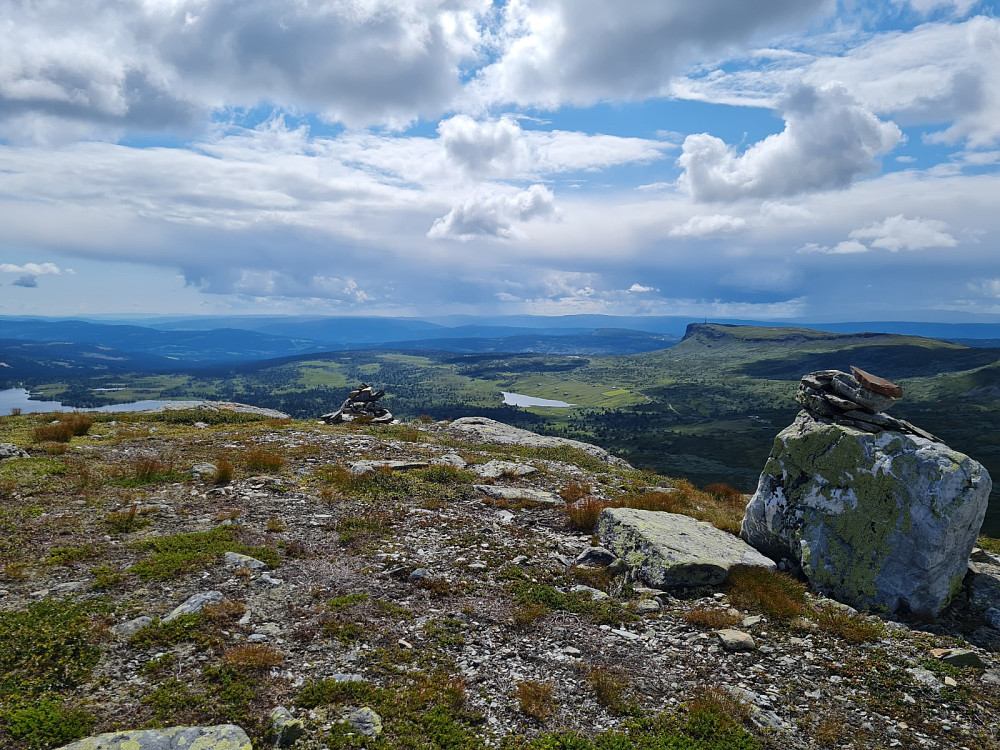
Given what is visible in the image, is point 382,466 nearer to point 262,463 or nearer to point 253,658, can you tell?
point 262,463

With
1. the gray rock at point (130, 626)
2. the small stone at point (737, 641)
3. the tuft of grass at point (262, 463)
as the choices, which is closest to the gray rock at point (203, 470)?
the tuft of grass at point (262, 463)

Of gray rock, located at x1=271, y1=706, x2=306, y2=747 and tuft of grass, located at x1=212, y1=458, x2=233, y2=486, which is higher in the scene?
tuft of grass, located at x1=212, y1=458, x2=233, y2=486

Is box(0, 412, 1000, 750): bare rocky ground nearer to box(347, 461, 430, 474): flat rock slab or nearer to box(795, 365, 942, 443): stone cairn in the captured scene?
box(347, 461, 430, 474): flat rock slab

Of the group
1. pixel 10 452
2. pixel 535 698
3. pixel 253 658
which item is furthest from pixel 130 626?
pixel 10 452

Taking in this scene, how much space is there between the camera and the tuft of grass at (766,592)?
11984 millimetres

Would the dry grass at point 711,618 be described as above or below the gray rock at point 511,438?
above

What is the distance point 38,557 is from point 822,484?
68.7ft

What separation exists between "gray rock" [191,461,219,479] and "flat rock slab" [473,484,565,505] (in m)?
10.5

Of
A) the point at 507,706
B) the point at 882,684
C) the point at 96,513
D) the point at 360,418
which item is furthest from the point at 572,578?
the point at 360,418

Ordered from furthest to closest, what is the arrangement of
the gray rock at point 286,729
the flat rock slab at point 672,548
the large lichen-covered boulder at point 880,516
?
the flat rock slab at point 672,548 < the large lichen-covered boulder at point 880,516 < the gray rock at point 286,729

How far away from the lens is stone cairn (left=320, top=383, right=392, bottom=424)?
42.3m

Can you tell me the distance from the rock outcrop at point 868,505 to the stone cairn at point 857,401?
0.11ft

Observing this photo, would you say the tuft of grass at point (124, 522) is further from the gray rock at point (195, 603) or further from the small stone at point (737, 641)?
the small stone at point (737, 641)

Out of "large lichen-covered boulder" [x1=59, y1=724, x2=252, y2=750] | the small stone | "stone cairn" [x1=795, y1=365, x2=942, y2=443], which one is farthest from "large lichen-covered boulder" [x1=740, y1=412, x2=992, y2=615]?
"large lichen-covered boulder" [x1=59, y1=724, x2=252, y2=750]
